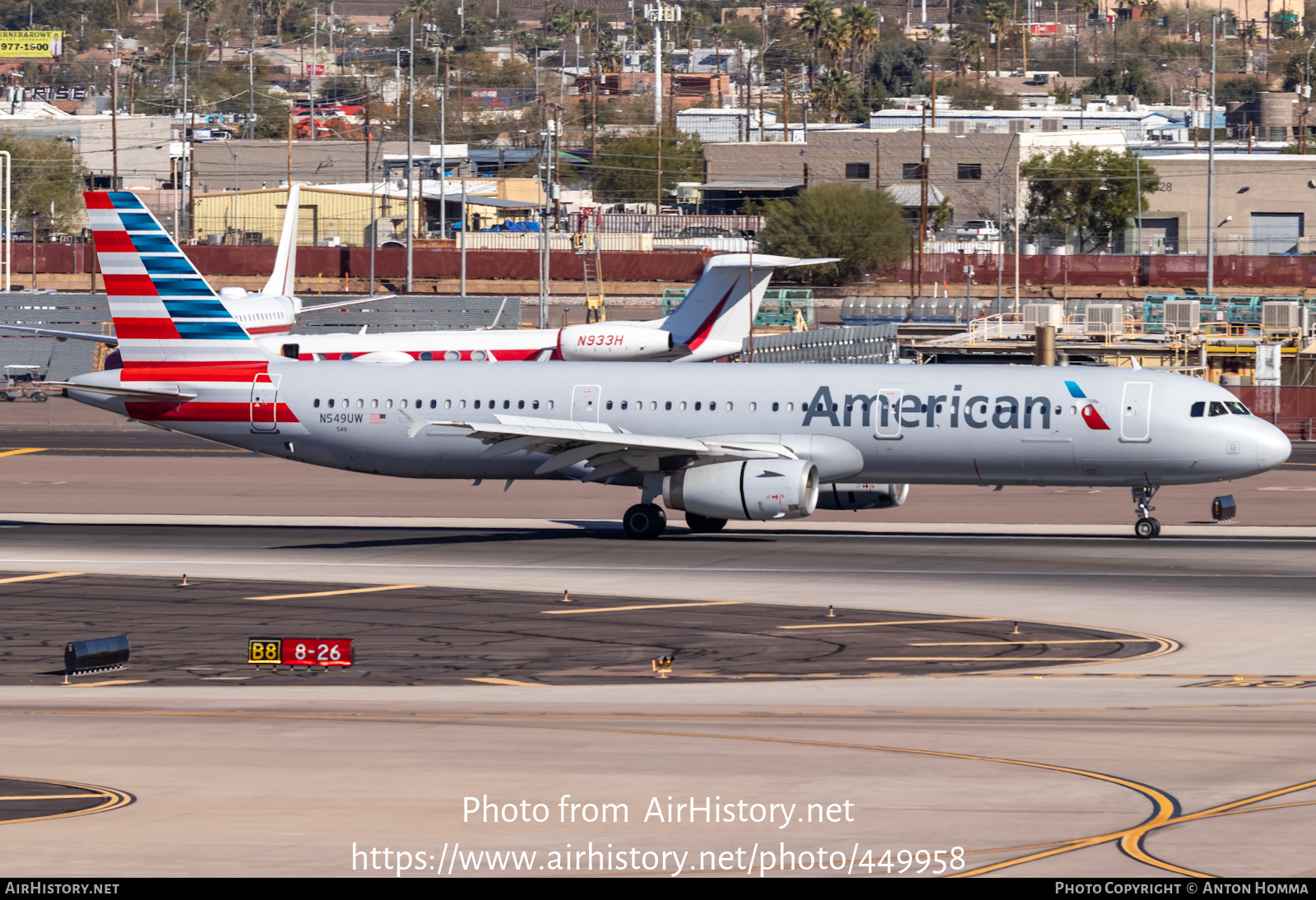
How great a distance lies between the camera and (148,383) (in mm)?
48125

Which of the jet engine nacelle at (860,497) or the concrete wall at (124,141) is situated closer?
the jet engine nacelle at (860,497)

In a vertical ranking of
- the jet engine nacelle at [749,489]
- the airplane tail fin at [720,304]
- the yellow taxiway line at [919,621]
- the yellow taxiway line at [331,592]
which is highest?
the airplane tail fin at [720,304]

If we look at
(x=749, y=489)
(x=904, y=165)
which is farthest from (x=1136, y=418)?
(x=904, y=165)

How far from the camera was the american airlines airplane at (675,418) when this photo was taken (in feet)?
141

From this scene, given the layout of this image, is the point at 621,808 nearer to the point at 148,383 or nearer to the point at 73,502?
the point at 148,383

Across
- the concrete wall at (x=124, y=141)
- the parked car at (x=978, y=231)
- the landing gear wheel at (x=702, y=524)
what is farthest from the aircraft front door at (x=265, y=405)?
the concrete wall at (x=124, y=141)

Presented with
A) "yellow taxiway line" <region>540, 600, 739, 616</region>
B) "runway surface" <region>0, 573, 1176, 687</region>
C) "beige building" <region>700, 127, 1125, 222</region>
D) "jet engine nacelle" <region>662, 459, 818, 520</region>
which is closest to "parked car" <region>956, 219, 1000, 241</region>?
"beige building" <region>700, 127, 1125, 222</region>

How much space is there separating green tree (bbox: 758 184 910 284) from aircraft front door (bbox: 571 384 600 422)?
98.6 metres

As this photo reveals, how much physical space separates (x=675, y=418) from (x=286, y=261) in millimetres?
48058

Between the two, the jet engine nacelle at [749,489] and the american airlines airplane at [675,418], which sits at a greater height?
the american airlines airplane at [675,418]

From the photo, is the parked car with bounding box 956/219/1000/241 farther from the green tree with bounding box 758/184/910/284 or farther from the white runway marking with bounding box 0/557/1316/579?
the white runway marking with bounding box 0/557/1316/579

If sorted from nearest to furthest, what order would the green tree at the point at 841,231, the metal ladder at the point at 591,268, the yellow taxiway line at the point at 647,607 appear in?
the yellow taxiway line at the point at 647,607
the metal ladder at the point at 591,268
the green tree at the point at 841,231

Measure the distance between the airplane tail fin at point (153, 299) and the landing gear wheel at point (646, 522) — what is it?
11.4m

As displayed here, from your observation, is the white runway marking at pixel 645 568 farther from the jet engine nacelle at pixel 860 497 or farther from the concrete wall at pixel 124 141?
the concrete wall at pixel 124 141
